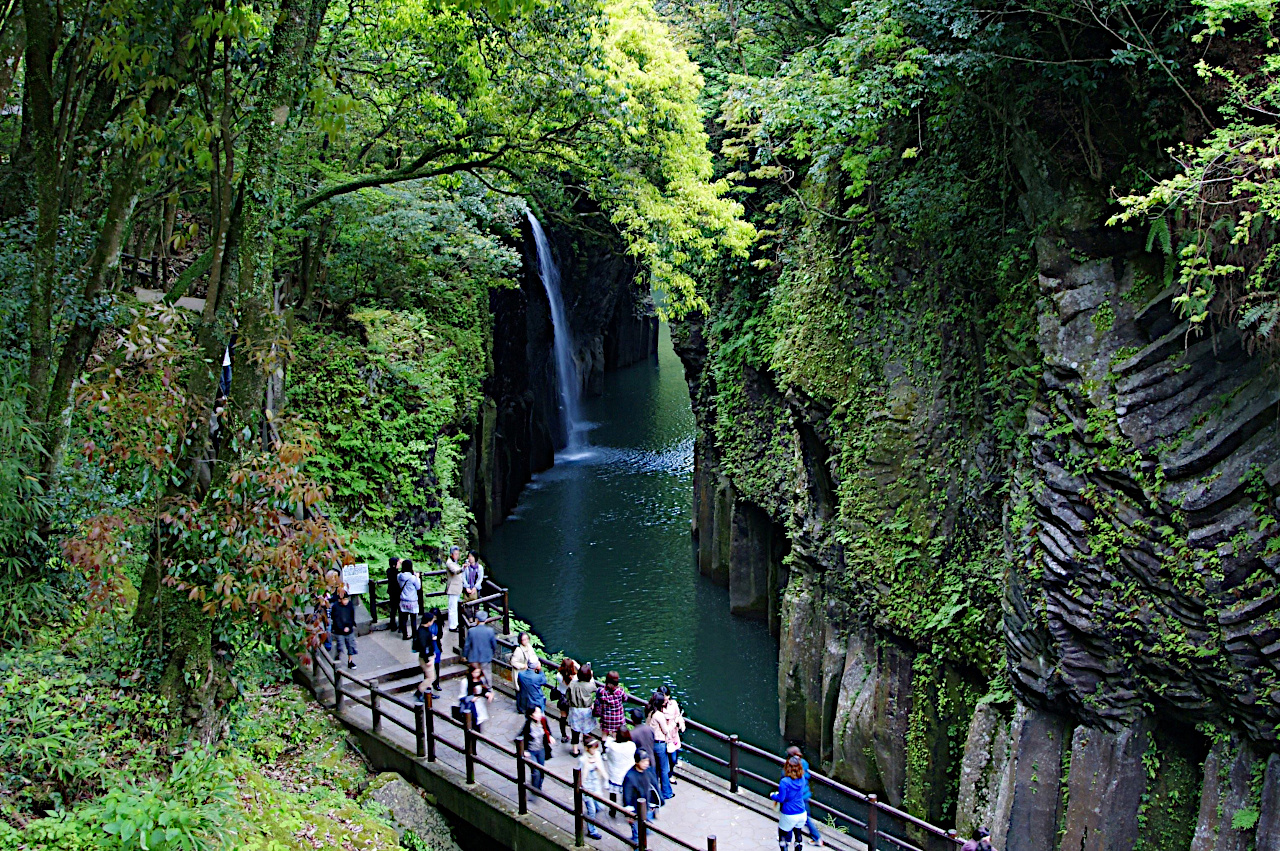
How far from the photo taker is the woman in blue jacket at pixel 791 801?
10242 mm

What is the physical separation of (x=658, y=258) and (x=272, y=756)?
28.7 ft

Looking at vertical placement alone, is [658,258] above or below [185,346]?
above

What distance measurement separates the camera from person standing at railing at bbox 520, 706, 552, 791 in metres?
11.9

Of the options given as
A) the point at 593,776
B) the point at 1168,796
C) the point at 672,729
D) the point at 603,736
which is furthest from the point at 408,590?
the point at 1168,796

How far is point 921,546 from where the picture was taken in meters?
15.4

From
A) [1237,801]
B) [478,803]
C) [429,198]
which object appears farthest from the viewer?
[429,198]

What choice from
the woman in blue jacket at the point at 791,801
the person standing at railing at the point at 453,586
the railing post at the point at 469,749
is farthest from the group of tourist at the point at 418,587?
the woman in blue jacket at the point at 791,801

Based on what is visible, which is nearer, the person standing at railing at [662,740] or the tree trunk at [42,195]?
the tree trunk at [42,195]

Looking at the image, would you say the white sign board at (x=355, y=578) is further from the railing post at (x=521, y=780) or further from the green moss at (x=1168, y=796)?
the green moss at (x=1168, y=796)

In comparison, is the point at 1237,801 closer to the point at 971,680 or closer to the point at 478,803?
the point at 971,680

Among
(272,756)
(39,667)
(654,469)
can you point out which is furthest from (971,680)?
(654,469)

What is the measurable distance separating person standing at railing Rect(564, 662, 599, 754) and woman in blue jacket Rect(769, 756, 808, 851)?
275cm

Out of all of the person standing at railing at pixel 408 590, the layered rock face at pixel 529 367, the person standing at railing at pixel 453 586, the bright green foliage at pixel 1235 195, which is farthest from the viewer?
the layered rock face at pixel 529 367

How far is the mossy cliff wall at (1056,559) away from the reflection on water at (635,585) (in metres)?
2.68
